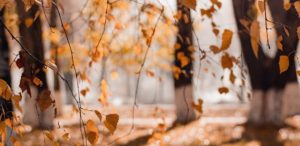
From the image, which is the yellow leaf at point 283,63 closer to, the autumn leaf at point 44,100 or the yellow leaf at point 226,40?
the yellow leaf at point 226,40

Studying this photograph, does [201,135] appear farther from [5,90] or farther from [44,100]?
[5,90]

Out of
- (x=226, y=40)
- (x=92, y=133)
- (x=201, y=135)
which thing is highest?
(x=226, y=40)

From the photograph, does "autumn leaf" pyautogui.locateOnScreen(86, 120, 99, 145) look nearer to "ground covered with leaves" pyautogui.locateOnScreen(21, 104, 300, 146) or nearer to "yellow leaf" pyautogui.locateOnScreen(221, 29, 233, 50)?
"yellow leaf" pyautogui.locateOnScreen(221, 29, 233, 50)

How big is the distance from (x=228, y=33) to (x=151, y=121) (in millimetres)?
10175

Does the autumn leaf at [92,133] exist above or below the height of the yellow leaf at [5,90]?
below

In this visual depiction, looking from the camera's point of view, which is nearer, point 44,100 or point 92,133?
point 92,133

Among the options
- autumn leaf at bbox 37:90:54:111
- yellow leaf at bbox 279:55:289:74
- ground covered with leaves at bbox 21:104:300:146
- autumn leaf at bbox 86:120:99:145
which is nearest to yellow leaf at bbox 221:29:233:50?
yellow leaf at bbox 279:55:289:74

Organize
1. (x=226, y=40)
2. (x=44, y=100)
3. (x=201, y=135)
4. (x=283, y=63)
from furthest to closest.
A: (x=201, y=135)
(x=44, y=100)
(x=283, y=63)
(x=226, y=40)

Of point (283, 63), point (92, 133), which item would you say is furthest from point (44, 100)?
point (283, 63)

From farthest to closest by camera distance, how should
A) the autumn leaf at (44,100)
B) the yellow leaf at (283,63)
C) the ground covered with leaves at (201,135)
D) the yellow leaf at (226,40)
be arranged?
the ground covered with leaves at (201,135) → the autumn leaf at (44,100) → the yellow leaf at (283,63) → the yellow leaf at (226,40)

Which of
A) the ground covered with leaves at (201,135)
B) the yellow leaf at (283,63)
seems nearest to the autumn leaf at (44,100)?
the yellow leaf at (283,63)

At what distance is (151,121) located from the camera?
11914 millimetres

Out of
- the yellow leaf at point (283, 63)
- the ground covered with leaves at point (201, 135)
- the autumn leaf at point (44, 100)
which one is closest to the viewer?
the yellow leaf at point (283, 63)

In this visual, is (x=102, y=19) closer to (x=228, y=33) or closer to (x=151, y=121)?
(x=228, y=33)
